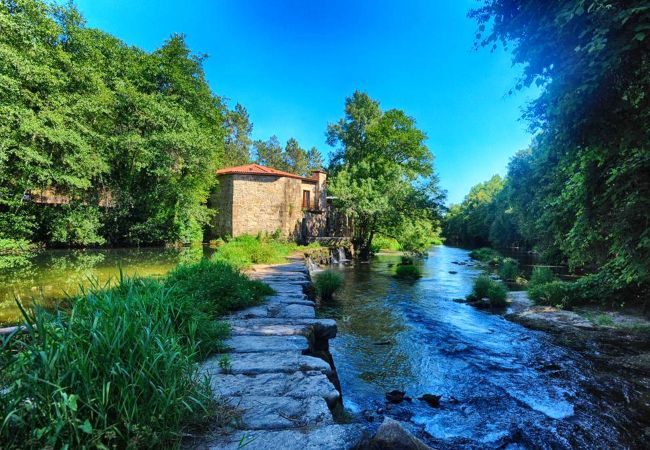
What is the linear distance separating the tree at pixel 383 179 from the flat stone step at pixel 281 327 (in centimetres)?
1620

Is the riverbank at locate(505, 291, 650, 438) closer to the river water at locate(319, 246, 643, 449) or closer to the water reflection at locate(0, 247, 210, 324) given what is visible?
the river water at locate(319, 246, 643, 449)

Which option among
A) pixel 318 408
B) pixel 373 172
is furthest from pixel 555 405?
pixel 373 172

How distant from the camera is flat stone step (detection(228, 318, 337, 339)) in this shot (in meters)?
3.82

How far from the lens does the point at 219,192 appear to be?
23500mm

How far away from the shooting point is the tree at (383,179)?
20750 millimetres

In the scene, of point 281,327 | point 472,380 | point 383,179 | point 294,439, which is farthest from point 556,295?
point 383,179

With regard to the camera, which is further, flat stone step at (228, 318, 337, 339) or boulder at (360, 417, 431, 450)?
flat stone step at (228, 318, 337, 339)

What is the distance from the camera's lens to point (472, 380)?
4.86 metres

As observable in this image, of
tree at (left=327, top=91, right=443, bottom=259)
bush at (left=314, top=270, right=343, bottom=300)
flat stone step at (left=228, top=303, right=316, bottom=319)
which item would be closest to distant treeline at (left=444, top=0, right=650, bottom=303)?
flat stone step at (left=228, top=303, right=316, bottom=319)

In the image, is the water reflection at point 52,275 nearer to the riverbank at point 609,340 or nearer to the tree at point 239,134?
the riverbank at point 609,340

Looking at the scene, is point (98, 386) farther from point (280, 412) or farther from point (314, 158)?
point (314, 158)

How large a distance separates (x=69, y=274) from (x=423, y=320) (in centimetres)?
1031

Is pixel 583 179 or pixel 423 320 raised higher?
pixel 583 179

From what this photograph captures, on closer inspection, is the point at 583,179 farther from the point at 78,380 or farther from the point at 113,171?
the point at 113,171
